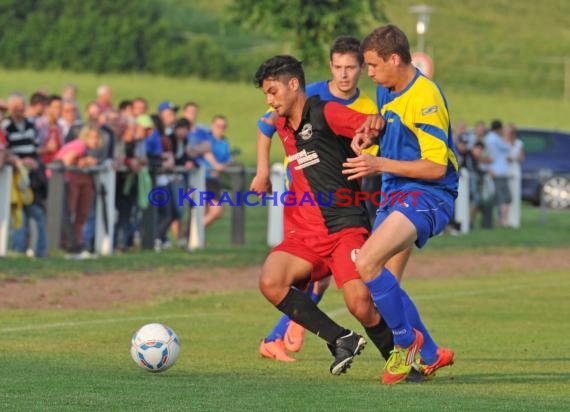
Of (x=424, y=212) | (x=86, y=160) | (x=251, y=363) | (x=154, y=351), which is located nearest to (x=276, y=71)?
(x=424, y=212)

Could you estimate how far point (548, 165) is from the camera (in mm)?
38281

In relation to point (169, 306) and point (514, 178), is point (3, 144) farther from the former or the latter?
point (514, 178)

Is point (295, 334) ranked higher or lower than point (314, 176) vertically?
lower

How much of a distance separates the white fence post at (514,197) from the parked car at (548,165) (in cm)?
561

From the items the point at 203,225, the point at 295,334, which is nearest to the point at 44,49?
the point at 203,225

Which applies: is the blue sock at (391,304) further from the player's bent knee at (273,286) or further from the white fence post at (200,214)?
the white fence post at (200,214)

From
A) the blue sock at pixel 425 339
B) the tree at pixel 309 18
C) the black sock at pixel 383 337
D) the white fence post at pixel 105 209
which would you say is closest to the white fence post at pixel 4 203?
the white fence post at pixel 105 209

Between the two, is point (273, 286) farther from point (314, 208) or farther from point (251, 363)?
point (251, 363)

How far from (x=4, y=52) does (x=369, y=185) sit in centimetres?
4159

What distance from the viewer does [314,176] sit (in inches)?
391

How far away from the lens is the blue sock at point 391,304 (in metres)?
9.27

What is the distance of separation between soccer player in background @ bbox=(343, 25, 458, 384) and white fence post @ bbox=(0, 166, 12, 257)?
32.0 ft

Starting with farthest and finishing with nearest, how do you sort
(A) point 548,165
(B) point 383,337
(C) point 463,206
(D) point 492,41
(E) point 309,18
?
1. (D) point 492,41
2. (A) point 548,165
3. (E) point 309,18
4. (C) point 463,206
5. (B) point 383,337

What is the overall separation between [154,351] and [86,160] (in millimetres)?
10239
